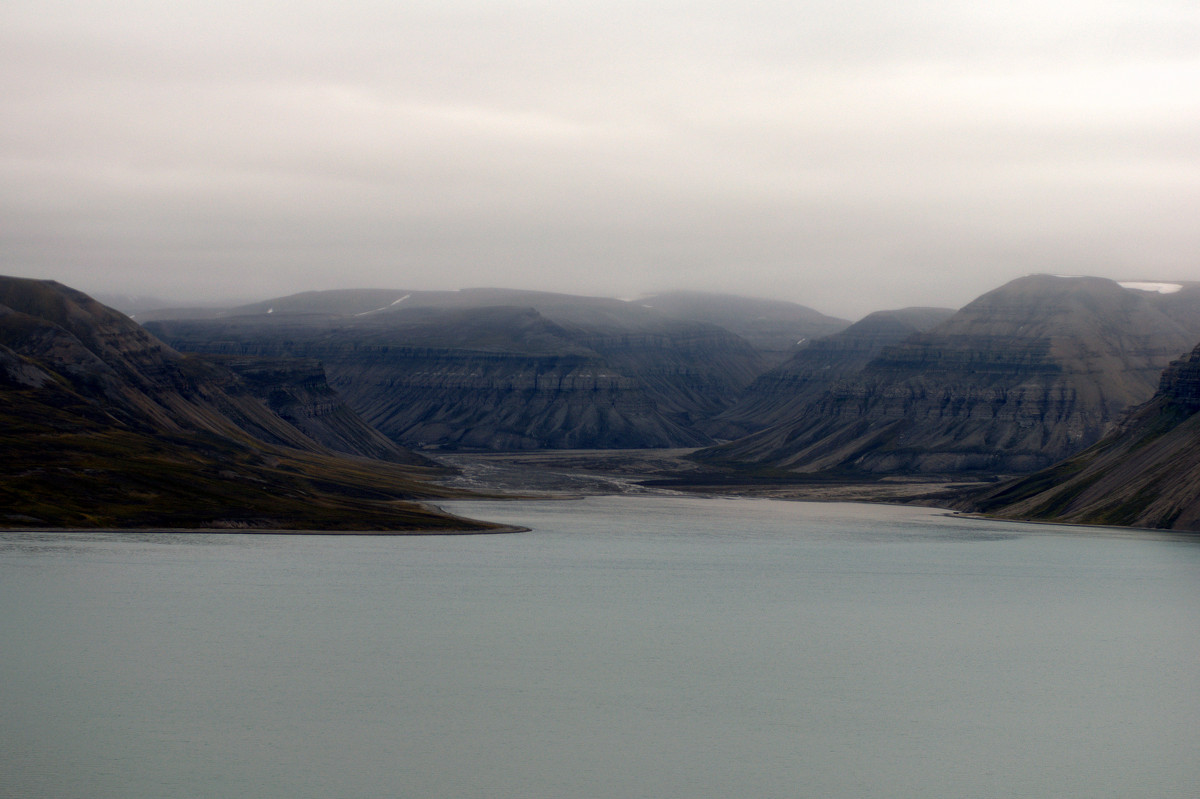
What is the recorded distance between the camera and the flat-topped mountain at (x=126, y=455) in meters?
120

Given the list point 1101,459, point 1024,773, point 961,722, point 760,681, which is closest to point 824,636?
point 760,681

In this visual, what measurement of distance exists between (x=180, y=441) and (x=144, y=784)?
12074 cm

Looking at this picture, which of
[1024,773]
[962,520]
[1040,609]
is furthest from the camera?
[962,520]

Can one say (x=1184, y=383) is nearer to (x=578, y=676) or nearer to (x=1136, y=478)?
(x=1136, y=478)

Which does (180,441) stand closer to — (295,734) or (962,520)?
(962,520)

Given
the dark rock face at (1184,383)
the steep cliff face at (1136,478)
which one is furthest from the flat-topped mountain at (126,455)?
the dark rock face at (1184,383)

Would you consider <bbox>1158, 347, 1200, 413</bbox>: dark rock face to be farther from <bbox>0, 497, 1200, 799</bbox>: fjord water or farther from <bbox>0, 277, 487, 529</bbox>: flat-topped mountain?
<bbox>0, 277, 487, 529</bbox>: flat-topped mountain

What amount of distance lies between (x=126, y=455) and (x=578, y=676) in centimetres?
9147

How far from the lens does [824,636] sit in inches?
2822

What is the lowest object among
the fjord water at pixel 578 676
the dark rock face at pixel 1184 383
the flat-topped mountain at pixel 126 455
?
the fjord water at pixel 578 676

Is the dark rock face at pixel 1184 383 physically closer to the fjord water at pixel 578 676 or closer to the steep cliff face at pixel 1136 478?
the steep cliff face at pixel 1136 478

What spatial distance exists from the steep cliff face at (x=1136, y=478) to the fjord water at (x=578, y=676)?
39.8 metres

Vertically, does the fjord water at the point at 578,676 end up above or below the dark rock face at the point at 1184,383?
below

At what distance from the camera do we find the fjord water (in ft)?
150
